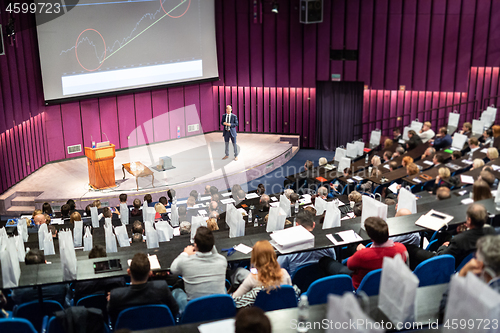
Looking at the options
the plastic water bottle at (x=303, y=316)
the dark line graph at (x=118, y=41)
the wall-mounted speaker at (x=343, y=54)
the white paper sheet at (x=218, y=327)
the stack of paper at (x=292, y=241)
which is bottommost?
the stack of paper at (x=292, y=241)

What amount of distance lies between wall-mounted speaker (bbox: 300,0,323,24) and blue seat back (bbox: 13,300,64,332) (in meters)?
11.5

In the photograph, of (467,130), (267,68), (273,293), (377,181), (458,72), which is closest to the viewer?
(273,293)

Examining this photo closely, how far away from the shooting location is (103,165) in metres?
10.3

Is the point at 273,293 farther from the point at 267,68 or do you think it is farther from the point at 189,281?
the point at 267,68

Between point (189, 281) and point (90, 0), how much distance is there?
32.6 ft

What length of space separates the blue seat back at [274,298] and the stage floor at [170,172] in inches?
283

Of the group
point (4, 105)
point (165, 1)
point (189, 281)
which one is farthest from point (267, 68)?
point (189, 281)

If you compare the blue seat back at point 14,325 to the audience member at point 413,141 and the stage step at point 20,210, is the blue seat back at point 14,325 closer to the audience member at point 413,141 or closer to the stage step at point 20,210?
the stage step at point 20,210

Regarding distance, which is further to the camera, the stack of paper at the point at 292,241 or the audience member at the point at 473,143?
the audience member at the point at 473,143

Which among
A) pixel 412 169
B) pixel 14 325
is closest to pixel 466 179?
pixel 412 169

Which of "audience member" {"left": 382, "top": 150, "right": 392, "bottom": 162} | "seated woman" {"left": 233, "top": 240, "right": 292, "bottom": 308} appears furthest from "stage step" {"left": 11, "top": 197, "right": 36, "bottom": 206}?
"seated woman" {"left": 233, "top": 240, "right": 292, "bottom": 308}

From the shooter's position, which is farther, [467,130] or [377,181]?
[467,130]

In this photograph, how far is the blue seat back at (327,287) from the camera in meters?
3.45

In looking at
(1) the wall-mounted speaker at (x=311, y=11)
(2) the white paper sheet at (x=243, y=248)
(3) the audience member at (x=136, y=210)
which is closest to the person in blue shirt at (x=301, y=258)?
(2) the white paper sheet at (x=243, y=248)
